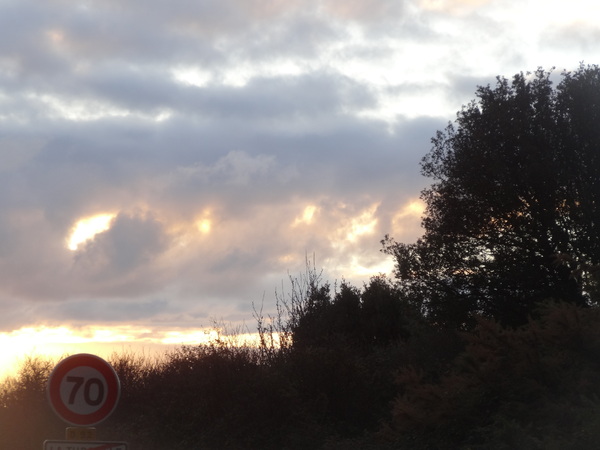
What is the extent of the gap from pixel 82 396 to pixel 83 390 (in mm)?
66

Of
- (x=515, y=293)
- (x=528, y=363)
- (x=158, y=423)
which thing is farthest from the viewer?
(x=515, y=293)

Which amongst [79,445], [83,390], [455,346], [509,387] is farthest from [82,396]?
[455,346]

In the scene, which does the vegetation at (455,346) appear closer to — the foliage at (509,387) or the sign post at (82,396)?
the foliage at (509,387)

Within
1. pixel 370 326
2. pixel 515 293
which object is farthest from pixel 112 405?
pixel 370 326

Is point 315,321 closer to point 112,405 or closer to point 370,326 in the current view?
point 370,326

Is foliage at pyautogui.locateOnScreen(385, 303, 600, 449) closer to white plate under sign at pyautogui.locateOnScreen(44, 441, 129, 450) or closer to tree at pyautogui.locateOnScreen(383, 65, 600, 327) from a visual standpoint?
white plate under sign at pyautogui.locateOnScreen(44, 441, 129, 450)

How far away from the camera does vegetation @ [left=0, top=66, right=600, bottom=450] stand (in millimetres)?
15578

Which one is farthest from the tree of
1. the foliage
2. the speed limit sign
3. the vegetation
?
the speed limit sign

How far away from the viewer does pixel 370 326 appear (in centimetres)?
3988

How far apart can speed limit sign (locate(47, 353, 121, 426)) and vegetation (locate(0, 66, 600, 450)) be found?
6.85 m

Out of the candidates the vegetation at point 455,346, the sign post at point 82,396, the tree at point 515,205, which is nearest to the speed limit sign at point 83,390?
the sign post at point 82,396

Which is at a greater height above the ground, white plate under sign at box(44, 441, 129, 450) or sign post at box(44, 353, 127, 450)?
sign post at box(44, 353, 127, 450)

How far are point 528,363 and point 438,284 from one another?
18.3 meters

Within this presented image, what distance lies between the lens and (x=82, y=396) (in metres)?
9.08
